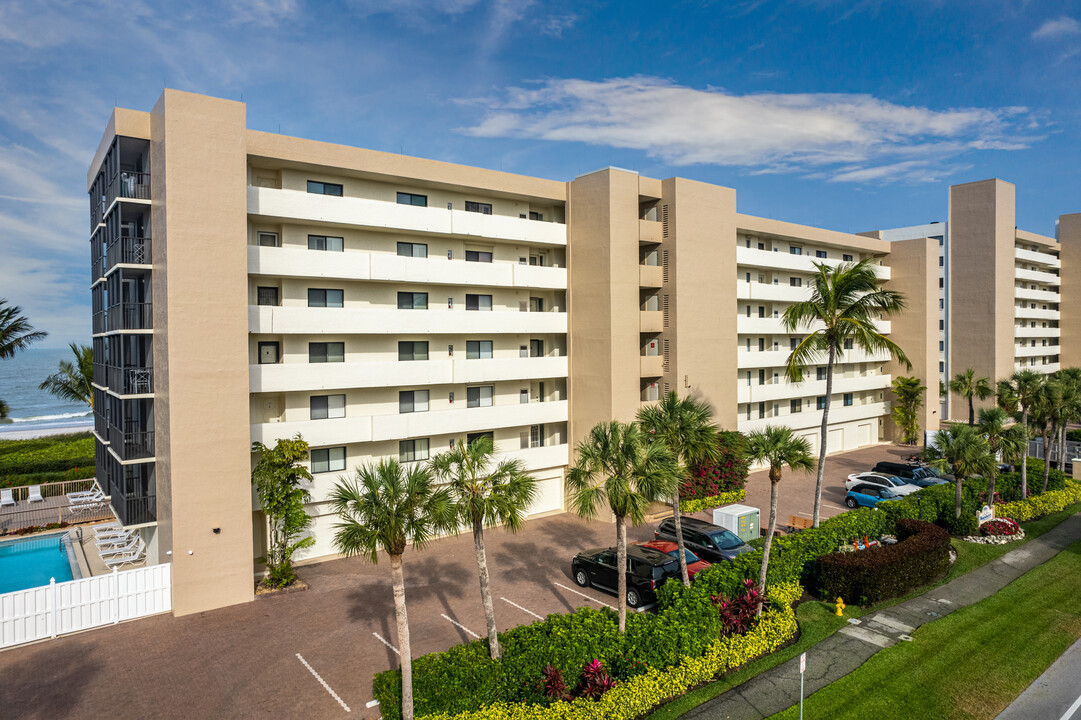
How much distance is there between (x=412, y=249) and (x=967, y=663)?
25.6 m

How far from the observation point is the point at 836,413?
1933 inches

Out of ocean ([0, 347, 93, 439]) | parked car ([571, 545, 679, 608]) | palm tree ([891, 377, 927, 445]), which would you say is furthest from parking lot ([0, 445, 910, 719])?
ocean ([0, 347, 93, 439])

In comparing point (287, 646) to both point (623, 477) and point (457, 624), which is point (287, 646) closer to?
point (457, 624)

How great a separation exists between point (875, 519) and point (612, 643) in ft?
51.7

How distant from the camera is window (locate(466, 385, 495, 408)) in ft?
101

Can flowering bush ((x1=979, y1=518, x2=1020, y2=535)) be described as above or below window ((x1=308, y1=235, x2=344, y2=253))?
below

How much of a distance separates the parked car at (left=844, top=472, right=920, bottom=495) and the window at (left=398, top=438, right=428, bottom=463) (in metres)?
23.8

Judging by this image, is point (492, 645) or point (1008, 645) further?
point (1008, 645)

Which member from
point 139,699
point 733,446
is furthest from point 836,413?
point 139,699

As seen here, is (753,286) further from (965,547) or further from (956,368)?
(956,368)

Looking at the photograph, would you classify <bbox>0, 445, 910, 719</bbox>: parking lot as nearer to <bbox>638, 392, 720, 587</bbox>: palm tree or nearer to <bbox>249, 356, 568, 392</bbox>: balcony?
<bbox>638, 392, 720, 587</bbox>: palm tree

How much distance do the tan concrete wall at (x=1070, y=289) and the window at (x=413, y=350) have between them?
Answer: 7607cm

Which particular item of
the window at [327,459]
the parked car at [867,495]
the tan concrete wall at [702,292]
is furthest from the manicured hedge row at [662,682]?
the tan concrete wall at [702,292]

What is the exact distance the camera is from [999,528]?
27.9 metres
